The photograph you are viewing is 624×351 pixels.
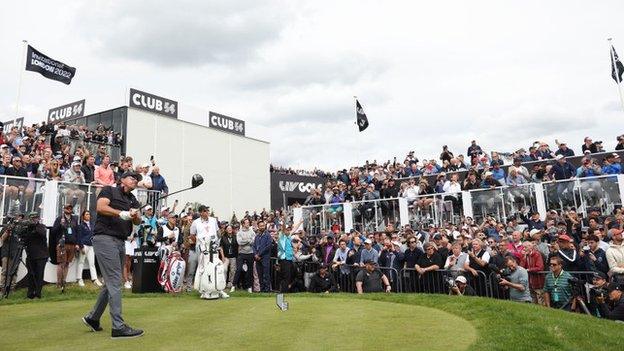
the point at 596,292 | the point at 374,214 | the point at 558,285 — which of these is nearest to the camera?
the point at 596,292

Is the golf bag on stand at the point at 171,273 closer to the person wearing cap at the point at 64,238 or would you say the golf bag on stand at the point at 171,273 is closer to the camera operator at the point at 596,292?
the person wearing cap at the point at 64,238

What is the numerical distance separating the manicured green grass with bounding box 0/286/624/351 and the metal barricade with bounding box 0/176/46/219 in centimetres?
511

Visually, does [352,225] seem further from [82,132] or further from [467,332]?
[82,132]

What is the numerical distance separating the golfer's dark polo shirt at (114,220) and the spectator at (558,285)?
8.80 m

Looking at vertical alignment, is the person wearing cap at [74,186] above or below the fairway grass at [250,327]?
above

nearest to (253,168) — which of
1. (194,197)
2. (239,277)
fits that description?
(194,197)

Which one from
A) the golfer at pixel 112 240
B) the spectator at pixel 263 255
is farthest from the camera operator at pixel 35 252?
the golfer at pixel 112 240

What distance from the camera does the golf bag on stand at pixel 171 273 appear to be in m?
13.5

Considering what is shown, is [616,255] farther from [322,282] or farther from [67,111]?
[67,111]

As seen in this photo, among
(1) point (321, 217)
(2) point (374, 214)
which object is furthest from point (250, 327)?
(1) point (321, 217)

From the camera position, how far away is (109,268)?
22.0ft

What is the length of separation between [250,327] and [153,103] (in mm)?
31367

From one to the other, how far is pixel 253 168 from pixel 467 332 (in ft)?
126

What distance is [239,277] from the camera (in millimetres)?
15539
